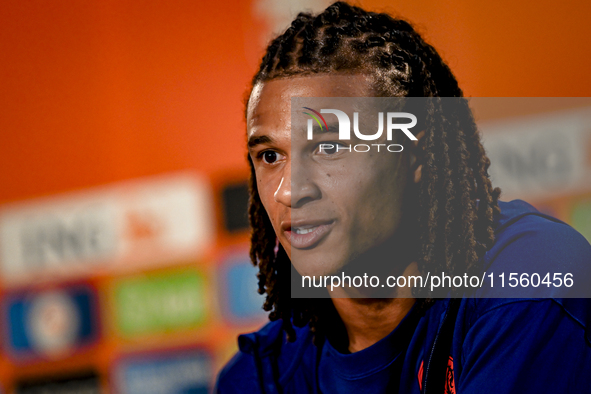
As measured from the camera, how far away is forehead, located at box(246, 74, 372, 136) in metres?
0.83

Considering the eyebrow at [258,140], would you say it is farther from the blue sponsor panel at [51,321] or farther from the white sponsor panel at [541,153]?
the blue sponsor panel at [51,321]

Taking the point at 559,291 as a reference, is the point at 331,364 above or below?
Answer: below

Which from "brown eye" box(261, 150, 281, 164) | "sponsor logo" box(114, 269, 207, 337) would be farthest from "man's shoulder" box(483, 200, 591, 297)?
"sponsor logo" box(114, 269, 207, 337)

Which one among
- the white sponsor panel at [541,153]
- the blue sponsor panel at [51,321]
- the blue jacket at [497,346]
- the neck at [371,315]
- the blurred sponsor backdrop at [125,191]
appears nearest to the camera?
the blue jacket at [497,346]

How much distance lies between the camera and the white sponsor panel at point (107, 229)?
2.01 metres

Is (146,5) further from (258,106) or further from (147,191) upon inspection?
(258,106)

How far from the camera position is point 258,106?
2.90 ft

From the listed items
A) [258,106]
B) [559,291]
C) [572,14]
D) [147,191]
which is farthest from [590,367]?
[147,191]

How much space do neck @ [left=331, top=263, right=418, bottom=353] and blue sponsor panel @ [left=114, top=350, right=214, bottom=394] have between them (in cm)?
118

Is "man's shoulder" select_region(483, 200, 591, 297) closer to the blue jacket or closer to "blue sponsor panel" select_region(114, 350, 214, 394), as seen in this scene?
the blue jacket

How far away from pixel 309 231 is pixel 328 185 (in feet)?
0.25

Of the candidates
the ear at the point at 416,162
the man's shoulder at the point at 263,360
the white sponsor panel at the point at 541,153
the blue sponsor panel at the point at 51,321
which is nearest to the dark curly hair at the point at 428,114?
the ear at the point at 416,162

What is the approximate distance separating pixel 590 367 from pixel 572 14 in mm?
1076

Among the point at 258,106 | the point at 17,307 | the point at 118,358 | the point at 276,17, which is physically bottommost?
the point at 118,358
